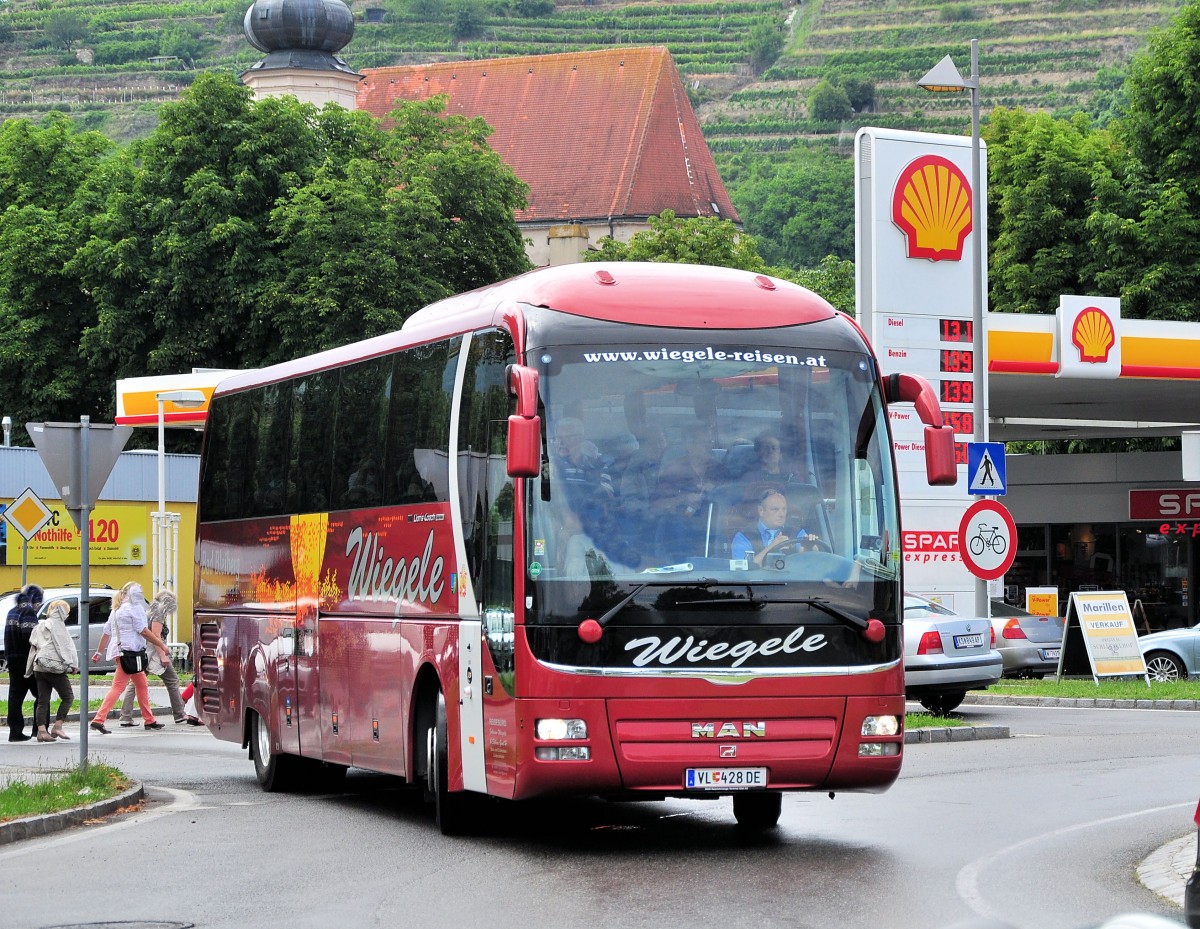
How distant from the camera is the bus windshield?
11.7 m

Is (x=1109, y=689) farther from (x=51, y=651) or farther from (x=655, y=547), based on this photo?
(x=655, y=547)

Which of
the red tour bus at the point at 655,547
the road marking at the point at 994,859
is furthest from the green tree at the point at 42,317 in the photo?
the road marking at the point at 994,859

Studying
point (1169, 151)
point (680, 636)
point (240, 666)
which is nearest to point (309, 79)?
point (1169, 151)

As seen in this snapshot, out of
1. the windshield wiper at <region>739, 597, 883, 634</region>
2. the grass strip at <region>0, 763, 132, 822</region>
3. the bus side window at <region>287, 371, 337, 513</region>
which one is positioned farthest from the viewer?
the bus side window at <region>287, 371, 337, 513</region>

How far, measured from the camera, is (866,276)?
28.2 m

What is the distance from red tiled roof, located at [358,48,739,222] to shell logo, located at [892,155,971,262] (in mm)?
73541

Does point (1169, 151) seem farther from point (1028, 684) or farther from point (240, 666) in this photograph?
point (240, 666)

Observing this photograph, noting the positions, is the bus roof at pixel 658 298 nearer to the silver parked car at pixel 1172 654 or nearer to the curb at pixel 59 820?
the curb at pixel 59 820

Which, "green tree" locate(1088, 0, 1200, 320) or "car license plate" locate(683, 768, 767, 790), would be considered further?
"green tree" locate(1088, 0, 1200, 320)

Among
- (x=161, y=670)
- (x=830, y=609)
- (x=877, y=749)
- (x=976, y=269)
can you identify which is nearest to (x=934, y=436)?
(x=830, y=609)

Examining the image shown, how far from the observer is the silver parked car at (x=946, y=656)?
22.7 metres

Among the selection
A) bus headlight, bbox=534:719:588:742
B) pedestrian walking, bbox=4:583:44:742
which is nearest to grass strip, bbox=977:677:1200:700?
pedestrian walking, bbox=4:583:44:742

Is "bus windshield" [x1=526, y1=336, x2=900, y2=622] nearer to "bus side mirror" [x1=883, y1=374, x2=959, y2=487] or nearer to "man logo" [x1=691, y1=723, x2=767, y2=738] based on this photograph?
"bus side mirror" [x1=883, y1=374, x2=959, y2=487]

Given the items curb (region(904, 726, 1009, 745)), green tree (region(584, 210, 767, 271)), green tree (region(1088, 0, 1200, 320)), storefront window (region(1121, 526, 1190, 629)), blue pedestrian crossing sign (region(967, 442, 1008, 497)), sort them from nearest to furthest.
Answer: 1. curb (region(904, 726, 1009, 745))
2. blue pedestrian crossing sign (region(967, 442, 1008, 497))
3. storefront window (region(1121, 526, 1190, 629))
4. green tree (region(1088, 0, 1200, 320))
5. green tree (region(584, 210, 767, 271))
